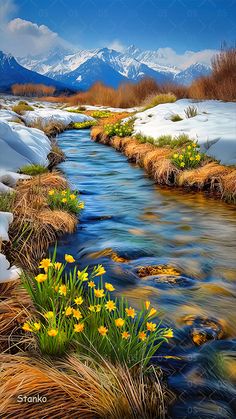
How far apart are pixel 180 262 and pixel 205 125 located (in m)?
7.49

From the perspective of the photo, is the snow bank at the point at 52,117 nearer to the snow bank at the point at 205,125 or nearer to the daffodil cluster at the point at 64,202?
the snow bank at the point at 205,125

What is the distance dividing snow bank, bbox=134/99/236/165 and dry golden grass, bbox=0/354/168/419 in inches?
270

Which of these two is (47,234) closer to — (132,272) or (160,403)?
(132,272)

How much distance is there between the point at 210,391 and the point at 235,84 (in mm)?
16810

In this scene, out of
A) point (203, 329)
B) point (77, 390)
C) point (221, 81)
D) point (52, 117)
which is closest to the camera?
point (77, 390)

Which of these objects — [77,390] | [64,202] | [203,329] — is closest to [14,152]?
[64,202]

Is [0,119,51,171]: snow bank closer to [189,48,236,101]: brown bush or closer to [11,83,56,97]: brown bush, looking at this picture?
[189,48,236,101]: brown bush

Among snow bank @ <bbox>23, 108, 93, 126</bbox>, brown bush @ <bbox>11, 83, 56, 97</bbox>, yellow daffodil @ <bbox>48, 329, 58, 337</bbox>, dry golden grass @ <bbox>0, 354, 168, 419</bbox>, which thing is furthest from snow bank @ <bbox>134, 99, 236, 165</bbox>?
brown bush @ <bbox>11, 83, 56, 97</bbox>

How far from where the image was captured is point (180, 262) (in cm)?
495

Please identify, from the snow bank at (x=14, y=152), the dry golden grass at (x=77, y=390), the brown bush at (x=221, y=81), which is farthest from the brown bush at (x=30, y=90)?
the dry golden grass at (x=77, y=390)

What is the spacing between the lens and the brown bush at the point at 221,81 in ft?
58.3

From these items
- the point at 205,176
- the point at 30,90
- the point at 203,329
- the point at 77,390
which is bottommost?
the point at 203,329

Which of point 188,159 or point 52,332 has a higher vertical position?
point 188,159

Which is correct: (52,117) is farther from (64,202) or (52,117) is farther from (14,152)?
(64,202)
